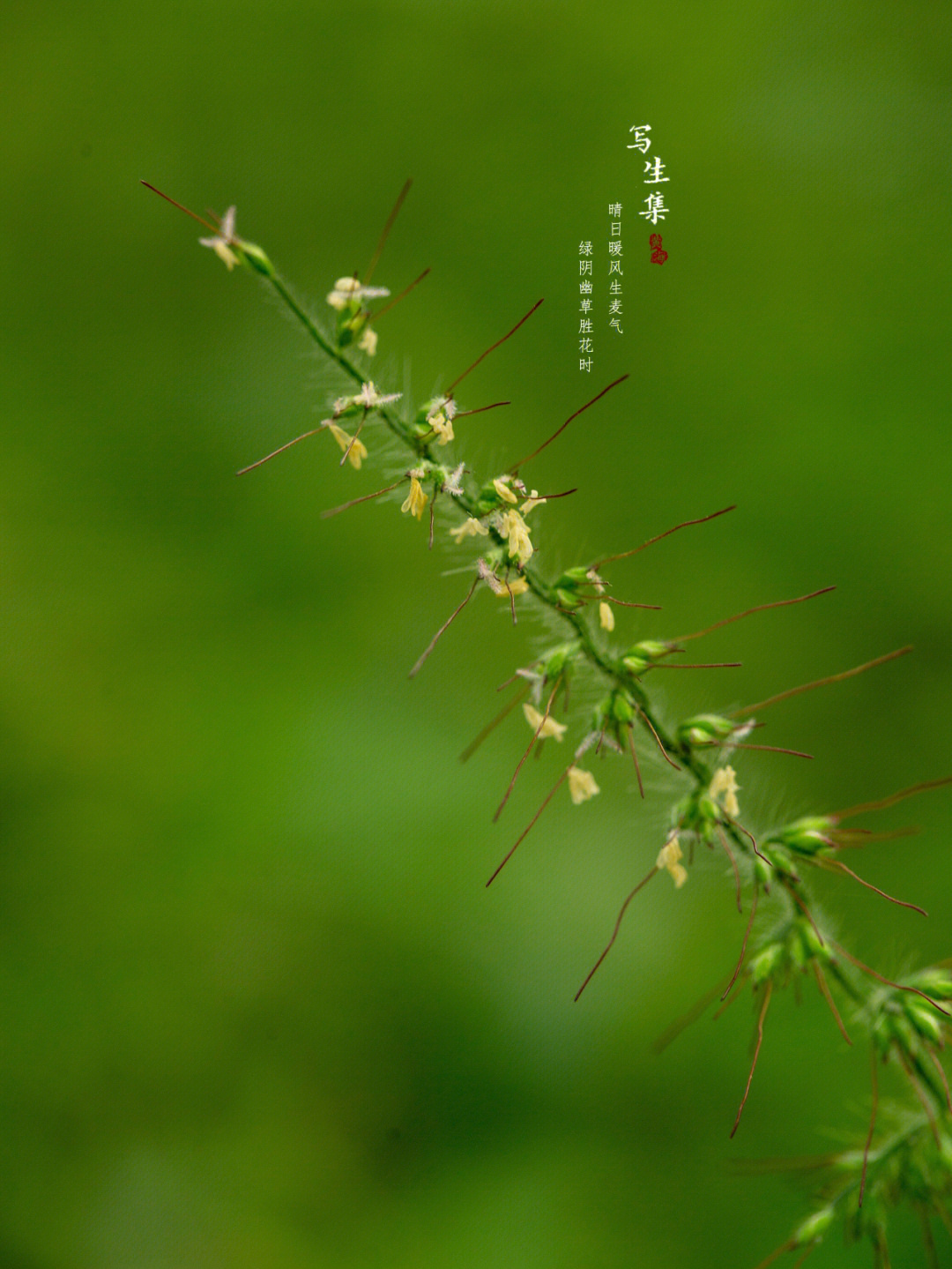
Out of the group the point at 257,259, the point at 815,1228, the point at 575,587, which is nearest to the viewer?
the point at 257,259

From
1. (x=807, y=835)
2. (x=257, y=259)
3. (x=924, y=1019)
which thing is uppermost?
(x=257, y=259)

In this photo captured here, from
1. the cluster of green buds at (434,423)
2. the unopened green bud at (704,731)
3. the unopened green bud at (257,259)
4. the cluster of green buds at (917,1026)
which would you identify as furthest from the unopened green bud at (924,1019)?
the unopened green bud at (257,259)

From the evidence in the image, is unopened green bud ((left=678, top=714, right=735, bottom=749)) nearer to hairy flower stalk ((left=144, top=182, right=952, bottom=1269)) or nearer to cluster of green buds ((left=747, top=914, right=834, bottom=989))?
hairy flower stalk ((left=144, top=182, right=952, bottom=1269))

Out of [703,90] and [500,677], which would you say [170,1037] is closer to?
[500,677]

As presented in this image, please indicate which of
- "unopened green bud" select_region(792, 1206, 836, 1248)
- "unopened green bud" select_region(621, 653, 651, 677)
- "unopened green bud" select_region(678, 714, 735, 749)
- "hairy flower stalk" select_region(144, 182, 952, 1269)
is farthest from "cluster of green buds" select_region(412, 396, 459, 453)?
"unopened green bud" select_region(792, 1206, 836, 1248)

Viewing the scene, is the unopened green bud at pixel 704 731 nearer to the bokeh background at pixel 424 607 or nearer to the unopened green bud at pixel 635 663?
the unopened green bud at pixel 635 663

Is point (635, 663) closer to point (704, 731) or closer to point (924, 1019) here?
point (704, 731)

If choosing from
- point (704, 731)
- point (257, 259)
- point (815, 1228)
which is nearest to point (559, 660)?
point (704, 731)

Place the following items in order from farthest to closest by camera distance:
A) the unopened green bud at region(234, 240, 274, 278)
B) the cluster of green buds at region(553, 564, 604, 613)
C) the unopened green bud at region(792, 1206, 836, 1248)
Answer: the unopened green bud at region(792, 1206, 836, 1248), the cluster of green buds at region(553, 564, 604, 613), the unopened green bud at region(234, 240, 274, 278)
